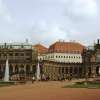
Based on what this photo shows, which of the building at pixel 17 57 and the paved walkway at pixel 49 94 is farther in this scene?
the building at pixel 17 57

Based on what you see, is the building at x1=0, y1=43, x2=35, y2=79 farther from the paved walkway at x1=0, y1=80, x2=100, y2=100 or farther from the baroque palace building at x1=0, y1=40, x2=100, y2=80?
the paved walkway at x1=0, y1=80, x2=100, y2=100

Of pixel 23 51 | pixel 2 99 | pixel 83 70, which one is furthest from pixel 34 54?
pixel 2 99

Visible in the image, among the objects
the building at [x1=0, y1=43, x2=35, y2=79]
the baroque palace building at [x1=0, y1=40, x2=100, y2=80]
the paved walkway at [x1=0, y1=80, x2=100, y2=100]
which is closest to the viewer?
the paved walkway at [x1=0, y1=80, x2=100, y2=100]

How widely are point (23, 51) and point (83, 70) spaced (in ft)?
91.4

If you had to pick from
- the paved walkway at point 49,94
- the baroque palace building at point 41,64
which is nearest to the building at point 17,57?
the baroque palace building at point 41,64

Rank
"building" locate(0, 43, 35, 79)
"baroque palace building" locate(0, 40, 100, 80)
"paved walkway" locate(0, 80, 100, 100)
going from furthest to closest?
"baroque palace building" locate(0, 40, 100, 80), "building" locate(0, 43, 35, 79), "paved walkway" locate(0, 80, 100, 100)

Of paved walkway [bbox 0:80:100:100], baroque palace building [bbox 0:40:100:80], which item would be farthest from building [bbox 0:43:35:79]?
paved walkway [bbox 0:80:100:100]

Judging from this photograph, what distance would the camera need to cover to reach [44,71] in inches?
7067

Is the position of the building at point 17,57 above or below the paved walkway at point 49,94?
above

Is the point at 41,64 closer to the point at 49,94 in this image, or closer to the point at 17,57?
the point at 17,57

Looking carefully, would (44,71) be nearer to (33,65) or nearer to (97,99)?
(33,65)

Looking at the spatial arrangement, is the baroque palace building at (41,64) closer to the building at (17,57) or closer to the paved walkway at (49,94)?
the building at (17,57)

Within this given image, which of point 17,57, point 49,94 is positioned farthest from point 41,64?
point 49,94

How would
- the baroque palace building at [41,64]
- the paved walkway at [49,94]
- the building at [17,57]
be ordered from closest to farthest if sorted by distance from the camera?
the paved walkway at [49,94], the building at [17,57], the baroque palace building at [41,64]
